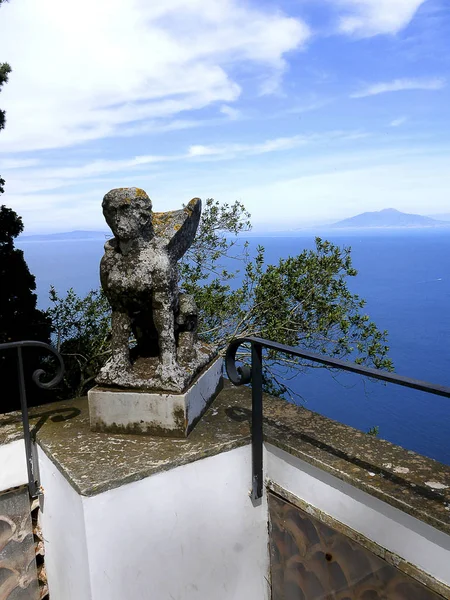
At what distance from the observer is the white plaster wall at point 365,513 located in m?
1.87

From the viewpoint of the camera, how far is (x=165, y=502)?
7.89 ft

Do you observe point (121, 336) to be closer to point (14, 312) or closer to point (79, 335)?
point (14, 312)

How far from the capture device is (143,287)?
2695 mm

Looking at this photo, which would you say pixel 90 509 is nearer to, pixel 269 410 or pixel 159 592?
pixel 159 592

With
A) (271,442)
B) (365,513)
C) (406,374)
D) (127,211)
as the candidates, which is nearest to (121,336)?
(127,211)

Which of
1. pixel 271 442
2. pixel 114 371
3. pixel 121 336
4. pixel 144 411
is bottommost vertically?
pixel 271 442

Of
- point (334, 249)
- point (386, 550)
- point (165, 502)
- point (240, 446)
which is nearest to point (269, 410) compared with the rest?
point (240, 446)

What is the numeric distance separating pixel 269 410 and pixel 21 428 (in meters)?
1.52

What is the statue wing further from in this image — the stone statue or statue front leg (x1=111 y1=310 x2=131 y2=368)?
statue front leg (x1=111 y1=310 x2=131 y2=368)

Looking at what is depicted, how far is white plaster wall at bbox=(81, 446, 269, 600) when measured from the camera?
2.24 meters

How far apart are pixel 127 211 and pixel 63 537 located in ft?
5.77

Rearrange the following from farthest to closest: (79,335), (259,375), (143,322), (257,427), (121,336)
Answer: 1. (79,335)
2. (143,322)
3. (121,336)
4. (257,427)
5. (259,375)

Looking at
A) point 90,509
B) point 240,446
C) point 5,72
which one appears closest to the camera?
point 90,509

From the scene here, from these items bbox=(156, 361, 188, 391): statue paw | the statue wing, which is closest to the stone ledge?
bbox=(156, 361, 188, 391): statue paw
